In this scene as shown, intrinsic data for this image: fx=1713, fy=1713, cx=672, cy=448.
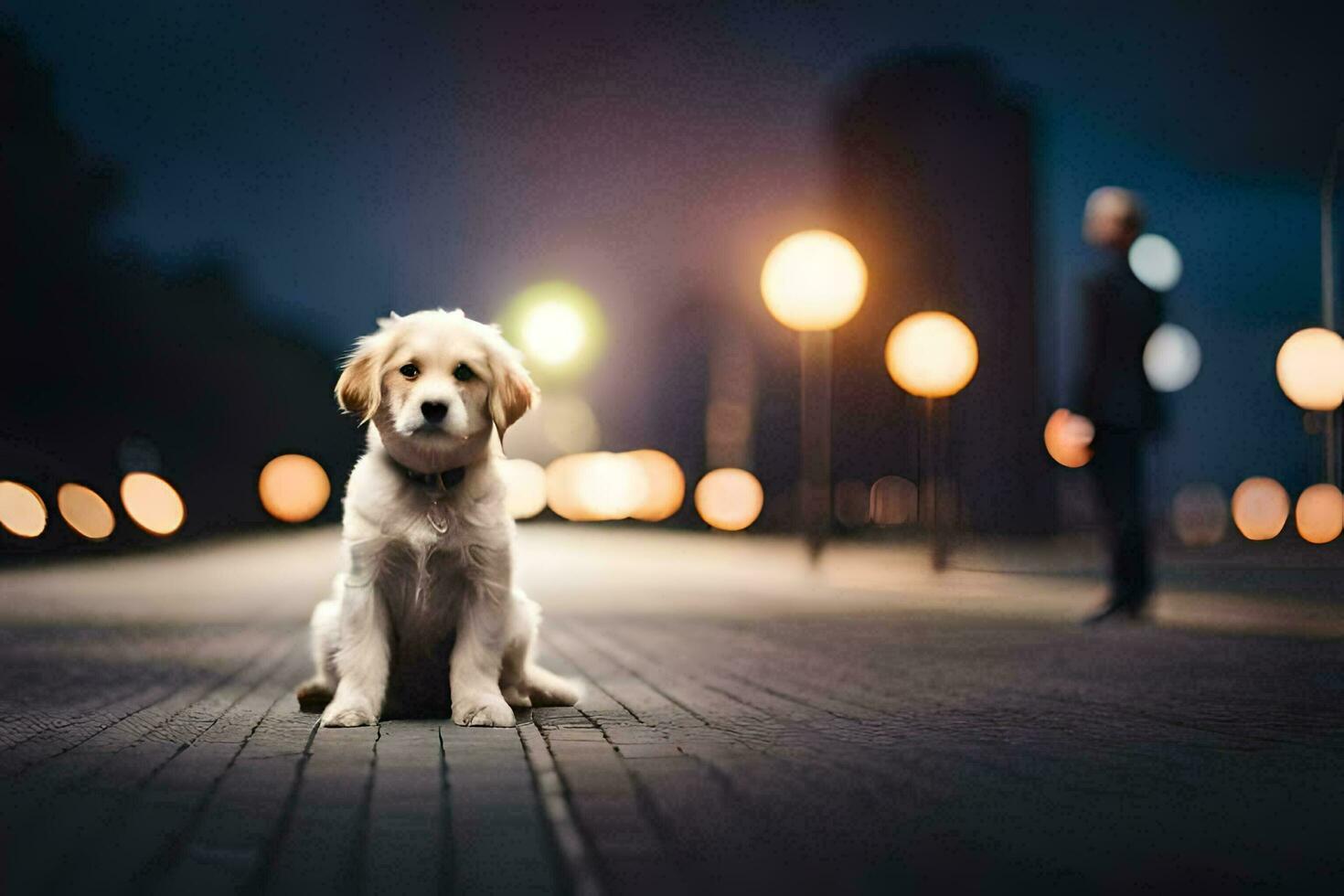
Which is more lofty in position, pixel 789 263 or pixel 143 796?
pixel 789 263

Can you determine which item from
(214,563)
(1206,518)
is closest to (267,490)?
(1206,518)

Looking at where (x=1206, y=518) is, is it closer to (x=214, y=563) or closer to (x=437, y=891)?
(x=214, y=563)

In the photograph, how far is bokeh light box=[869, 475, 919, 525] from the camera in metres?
119

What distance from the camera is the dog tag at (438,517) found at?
6.43m

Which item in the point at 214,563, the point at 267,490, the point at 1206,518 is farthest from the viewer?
the point at 267,490

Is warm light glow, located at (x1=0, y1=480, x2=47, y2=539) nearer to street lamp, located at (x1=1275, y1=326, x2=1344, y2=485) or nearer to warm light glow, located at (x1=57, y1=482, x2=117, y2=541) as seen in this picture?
warm light glow, located at (x1=57, y1=482, x2=117, y2=541)

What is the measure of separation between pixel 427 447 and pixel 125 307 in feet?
137

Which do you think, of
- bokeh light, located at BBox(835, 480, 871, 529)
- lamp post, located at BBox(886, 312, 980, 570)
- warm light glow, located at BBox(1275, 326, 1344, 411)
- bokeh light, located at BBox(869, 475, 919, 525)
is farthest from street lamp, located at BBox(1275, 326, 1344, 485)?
bokeh light, located at BBox(869, 475, 919, 525)

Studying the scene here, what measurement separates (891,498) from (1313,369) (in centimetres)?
9932

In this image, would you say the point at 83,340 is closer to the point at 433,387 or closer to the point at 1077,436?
the point at 1077,436

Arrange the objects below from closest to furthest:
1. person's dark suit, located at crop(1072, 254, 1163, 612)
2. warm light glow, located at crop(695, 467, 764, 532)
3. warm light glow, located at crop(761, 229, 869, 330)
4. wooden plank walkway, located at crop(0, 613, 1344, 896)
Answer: wooden plank walkway, located at crop(0, 613, 1344, 896) → person's dark suit, located at crop(1072, 254, 1163, 612) → warm light glow, located at crop(761, 229, 869, 330) → warm light glow, located at crop(695, 467, 764, 532)

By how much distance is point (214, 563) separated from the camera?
26891mm

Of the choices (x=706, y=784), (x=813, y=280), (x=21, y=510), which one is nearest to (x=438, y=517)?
(x=706, y=784)

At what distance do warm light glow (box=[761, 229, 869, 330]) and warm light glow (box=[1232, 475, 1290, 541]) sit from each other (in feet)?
125
